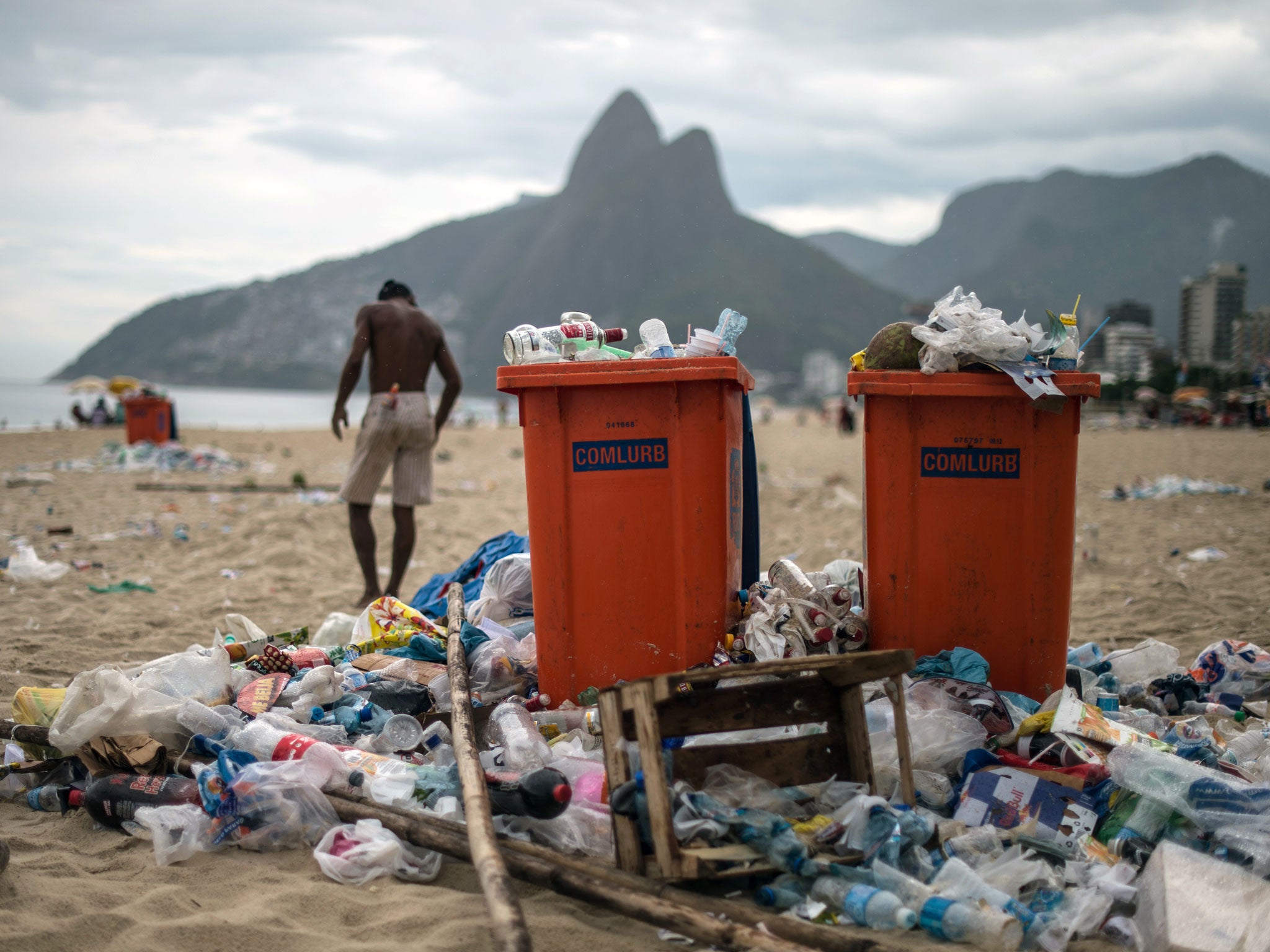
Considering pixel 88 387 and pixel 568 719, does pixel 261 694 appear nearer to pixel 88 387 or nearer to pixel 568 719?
pixel 568 719

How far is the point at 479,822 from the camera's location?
1.99m

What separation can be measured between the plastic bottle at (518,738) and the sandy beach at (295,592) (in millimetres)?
467

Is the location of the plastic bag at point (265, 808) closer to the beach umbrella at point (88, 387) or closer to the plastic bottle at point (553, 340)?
the plastic bottle at point (553, 340)

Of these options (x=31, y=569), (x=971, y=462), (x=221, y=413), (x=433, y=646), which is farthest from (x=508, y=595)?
(x=221, y=413)

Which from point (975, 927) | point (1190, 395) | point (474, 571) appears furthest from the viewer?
point (1190, 395)

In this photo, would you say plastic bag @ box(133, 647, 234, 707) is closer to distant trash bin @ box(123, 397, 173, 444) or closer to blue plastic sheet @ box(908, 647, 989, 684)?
blue plastic sheet @ box(908, 647, 989, 684)

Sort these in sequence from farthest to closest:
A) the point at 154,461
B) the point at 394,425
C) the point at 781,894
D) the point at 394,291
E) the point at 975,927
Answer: the point at 154,461, the point at 394,291, the point at 394,425, the point at 781,894, the point at 975,927

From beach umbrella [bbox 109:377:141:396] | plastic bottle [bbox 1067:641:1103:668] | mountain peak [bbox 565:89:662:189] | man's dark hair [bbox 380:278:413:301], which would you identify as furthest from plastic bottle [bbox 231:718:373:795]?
mountain peak [bbox 565:89:662:189]

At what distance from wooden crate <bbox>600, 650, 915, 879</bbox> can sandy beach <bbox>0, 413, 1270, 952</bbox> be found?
21 cm

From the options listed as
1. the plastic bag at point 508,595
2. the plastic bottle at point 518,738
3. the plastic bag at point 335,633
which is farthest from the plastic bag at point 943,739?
the plastic bag at point 335,633

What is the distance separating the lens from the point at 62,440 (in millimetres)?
17891

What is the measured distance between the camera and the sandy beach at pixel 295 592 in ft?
6.18

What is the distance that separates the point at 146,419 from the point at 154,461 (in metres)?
1.97

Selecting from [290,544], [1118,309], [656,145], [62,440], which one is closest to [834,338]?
[1118,309]
